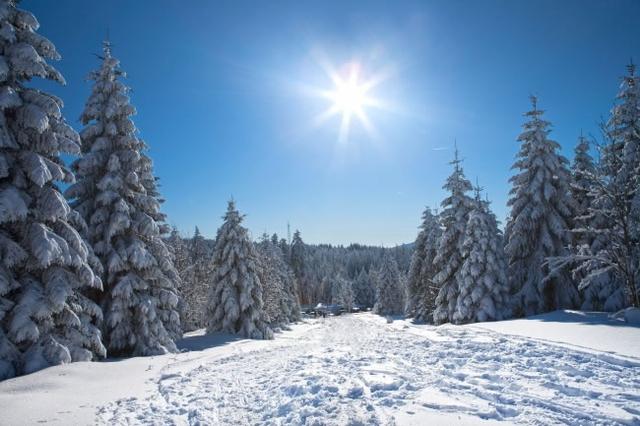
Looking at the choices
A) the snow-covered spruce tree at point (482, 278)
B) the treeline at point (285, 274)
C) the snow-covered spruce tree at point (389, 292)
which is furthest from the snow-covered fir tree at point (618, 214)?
the snow-covered spruce tree at point (389, 292)

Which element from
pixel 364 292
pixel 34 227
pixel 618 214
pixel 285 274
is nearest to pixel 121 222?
pixel 34 227

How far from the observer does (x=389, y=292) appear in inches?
2457

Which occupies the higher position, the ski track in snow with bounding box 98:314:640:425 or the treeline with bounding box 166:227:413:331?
the treeline with bounding box 166:227:413:331

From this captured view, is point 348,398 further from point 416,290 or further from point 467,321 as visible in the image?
point 416,290

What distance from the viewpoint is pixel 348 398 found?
741 cm

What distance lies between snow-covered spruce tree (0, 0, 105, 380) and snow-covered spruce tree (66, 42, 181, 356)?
9.88 ft

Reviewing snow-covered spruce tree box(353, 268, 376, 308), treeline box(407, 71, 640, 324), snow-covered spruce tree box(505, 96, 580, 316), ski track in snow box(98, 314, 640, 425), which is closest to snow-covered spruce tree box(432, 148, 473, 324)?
treeline box(407, 71, 640, 324)

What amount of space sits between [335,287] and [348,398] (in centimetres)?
9752

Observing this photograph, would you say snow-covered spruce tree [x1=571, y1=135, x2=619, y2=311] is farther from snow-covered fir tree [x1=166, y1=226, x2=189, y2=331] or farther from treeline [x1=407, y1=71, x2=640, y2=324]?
snow-covered fir tree [x1=166, y1=226, x2=189, y2=331]

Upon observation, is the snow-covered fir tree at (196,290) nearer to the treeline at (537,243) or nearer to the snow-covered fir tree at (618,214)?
the treeline at (537,243)

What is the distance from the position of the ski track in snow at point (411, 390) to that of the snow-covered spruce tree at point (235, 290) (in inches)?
621

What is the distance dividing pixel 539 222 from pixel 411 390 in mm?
20672

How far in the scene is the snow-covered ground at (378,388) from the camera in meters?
6.35

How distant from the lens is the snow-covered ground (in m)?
6.35
